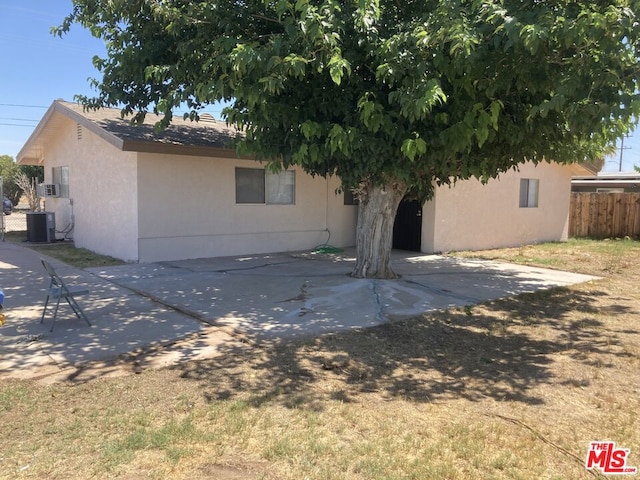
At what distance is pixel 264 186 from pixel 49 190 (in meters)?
6.90

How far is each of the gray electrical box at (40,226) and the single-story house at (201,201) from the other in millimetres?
351

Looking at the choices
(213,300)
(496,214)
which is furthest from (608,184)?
(213,300)

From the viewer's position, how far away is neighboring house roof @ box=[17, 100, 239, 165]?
998 cm

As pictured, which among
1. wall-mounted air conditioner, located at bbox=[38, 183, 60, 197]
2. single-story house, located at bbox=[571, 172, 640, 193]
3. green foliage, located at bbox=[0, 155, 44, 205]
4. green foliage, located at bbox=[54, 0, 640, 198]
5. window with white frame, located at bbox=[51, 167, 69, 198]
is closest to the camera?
green foliage, located at bbox=[54, 0, 640, 198]

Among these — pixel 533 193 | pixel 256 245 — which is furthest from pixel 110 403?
pixel 533 193

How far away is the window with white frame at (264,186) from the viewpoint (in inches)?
473

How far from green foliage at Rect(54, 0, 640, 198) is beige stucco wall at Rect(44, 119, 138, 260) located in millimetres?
2951

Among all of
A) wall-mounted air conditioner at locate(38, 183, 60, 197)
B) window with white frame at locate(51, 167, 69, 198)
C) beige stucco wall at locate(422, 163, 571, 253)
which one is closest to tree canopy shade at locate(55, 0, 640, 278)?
beige stucco wall at locate(422, 163, 571, 253)

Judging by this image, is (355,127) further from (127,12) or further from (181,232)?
(181,232)

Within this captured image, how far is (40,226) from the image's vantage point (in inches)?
555

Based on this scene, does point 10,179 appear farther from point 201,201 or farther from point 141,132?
point 201,201

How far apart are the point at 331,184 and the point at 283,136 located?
6820 mm

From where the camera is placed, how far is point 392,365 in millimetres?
4945

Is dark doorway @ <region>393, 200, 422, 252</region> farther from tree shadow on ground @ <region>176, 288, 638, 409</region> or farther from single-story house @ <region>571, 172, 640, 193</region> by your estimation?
single-story house @ <region>571, 172, 640, 193</region>
